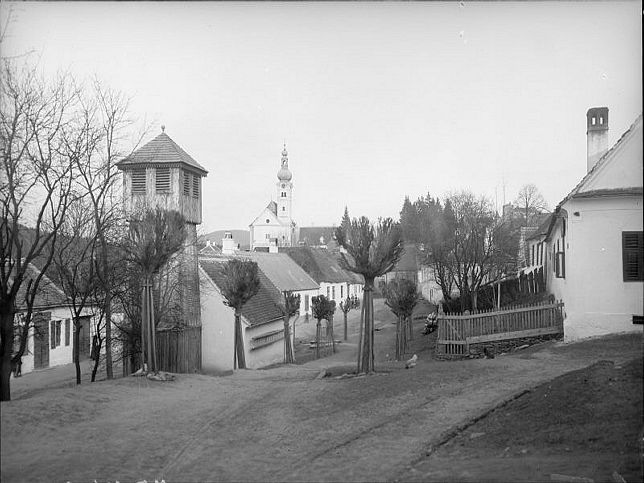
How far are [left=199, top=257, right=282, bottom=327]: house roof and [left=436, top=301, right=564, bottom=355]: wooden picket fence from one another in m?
4.65

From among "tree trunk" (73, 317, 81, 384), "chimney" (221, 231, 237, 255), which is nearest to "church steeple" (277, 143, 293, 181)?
"chimney" (221, 231, 237, 255)

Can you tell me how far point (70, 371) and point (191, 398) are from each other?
2.49 meters

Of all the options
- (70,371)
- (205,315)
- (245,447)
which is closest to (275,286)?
(205,315)

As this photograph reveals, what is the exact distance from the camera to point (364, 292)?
852cm

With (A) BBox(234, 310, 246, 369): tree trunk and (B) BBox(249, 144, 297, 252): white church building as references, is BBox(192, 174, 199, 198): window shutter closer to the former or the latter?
(B) BBox(249, 144, 297, 252): white church building

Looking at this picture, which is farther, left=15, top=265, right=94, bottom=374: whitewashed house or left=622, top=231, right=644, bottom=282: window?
left=15, top=265, right=94, bottom=374: whitewashed house

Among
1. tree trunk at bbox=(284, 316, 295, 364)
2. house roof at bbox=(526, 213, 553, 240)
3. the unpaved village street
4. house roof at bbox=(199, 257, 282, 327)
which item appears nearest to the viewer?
the unpaved village street

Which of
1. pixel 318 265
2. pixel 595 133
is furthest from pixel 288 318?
pixel 595 133

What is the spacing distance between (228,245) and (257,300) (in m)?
3.83

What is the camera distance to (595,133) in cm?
621

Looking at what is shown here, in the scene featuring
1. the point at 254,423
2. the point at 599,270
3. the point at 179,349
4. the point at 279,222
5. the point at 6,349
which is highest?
the point at 279,222

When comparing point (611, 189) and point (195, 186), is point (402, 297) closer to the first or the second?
point (195, 186)

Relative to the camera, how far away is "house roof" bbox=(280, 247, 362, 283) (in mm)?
11920

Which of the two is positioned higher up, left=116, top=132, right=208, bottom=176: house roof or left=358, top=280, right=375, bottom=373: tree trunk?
left=116, top=132, right=208, bottom=176: house roof
